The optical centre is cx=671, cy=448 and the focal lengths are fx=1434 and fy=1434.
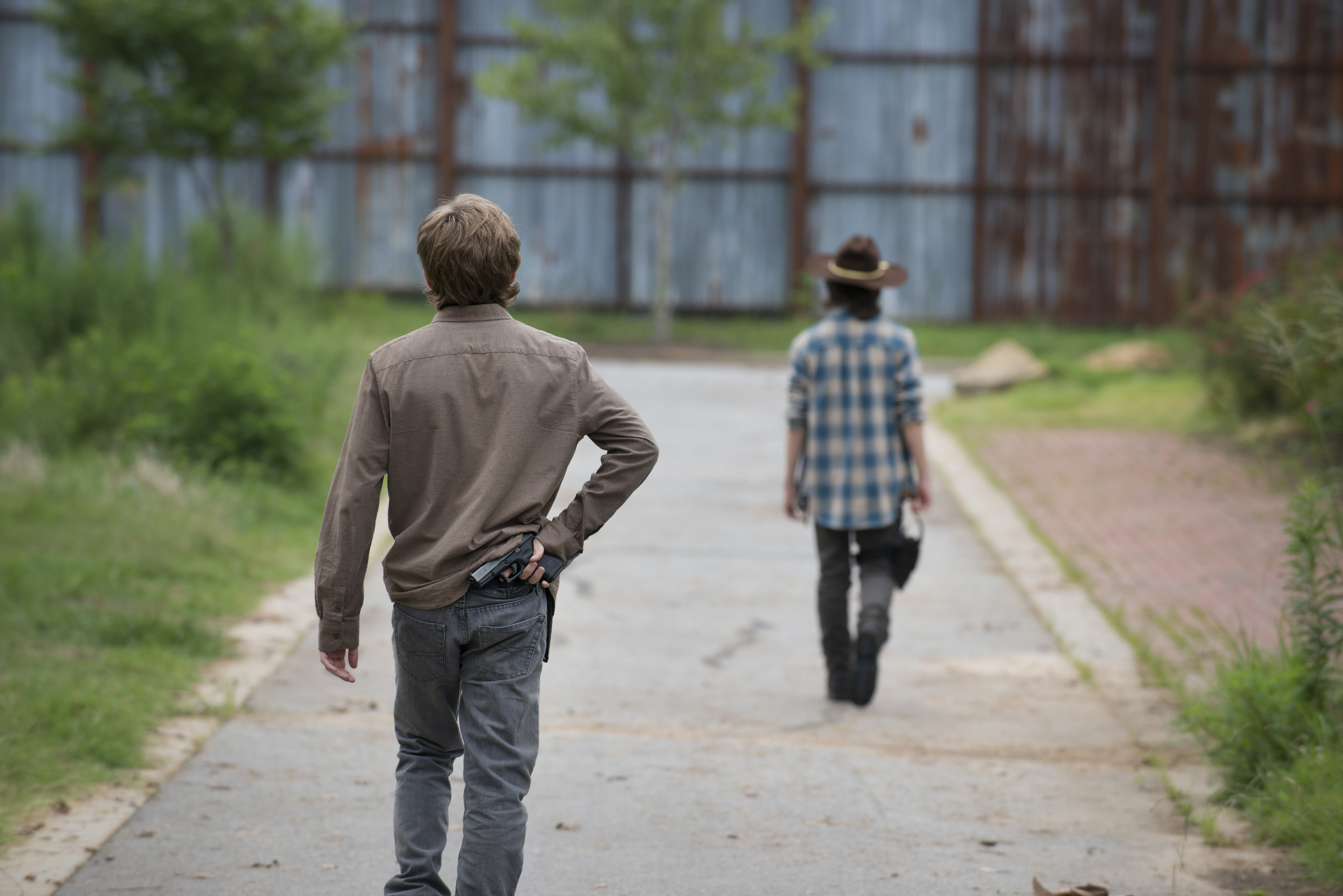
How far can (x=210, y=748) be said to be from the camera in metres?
4.70

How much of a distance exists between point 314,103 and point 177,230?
500cm

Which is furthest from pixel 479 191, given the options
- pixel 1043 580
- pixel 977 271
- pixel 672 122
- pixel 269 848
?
pixel 269 848

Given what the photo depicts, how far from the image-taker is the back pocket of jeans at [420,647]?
9.98ft

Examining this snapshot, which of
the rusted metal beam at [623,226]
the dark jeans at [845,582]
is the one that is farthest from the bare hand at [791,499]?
the rusted metal beam at [623,226]

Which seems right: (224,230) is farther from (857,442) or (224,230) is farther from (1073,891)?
(1073,891)

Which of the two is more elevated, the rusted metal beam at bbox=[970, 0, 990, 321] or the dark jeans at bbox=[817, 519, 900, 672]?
the rusted metal beam at bbox=[970, 0, 990, 321]

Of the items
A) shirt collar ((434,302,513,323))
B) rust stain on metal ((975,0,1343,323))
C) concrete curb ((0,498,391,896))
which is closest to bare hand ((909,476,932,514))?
concrete curb ((0,498,391,896))

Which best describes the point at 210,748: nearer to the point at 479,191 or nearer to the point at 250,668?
the point at 250,668

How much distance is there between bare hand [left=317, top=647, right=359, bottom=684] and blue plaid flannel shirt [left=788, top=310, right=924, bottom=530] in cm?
278

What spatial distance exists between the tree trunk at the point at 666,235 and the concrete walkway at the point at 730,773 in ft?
42.4

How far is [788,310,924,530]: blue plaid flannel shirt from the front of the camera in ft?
18.2

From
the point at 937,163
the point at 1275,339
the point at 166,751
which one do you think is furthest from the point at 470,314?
the point at 937,163

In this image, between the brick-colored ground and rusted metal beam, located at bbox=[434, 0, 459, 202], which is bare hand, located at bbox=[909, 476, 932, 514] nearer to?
the brick-colored ground

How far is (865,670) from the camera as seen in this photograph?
5453 millimetres
